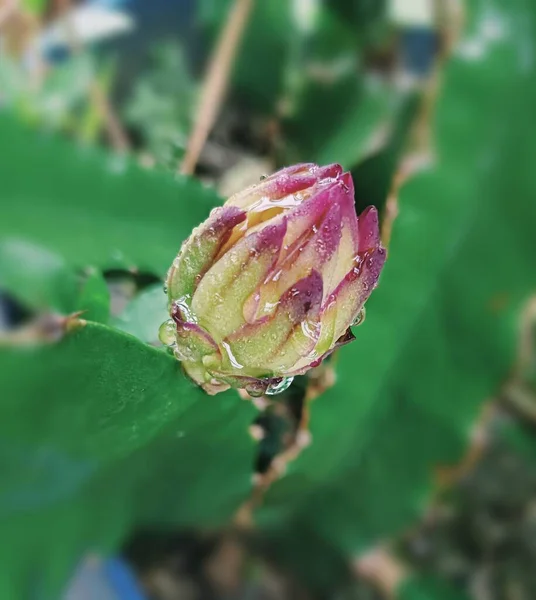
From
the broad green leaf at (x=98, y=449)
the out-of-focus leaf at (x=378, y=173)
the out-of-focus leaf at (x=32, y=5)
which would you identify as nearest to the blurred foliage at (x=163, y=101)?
the out-of-focus leaf at (x=32, y=5)

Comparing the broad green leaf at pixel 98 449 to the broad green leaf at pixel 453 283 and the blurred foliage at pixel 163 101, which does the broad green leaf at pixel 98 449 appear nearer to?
the broad green leaf at pixel 453 283

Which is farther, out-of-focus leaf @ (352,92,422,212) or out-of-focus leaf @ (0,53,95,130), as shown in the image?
out-of-focus leaf @ (0,53,95,130)

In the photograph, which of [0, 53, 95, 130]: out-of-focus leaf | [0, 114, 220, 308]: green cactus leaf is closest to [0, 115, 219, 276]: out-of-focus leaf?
[0, 114, 220, 308]: green cactus leaf

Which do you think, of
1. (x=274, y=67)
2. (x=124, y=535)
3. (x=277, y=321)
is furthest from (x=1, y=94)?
(x=277, y=321)

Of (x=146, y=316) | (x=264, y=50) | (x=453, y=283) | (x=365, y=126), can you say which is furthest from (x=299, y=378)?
(x=264, y=50)

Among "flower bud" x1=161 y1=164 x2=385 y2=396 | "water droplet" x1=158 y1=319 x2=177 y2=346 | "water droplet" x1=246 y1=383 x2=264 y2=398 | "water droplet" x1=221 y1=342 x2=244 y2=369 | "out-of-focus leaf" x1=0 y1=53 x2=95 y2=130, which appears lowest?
"out-of-focus leaf" x1=0 y1=53 x2=95 y2=130

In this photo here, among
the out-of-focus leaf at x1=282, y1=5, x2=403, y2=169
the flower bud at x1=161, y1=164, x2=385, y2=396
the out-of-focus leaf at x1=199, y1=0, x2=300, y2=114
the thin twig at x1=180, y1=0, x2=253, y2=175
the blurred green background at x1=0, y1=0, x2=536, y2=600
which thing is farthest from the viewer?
the out-of-focus leaf at x1=199, y1=0, x2=300, y2=114

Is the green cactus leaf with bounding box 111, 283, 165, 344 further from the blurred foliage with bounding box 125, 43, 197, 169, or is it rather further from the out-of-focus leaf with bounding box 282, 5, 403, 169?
the blurred foliage with bounding box 125, 43, 197, 169

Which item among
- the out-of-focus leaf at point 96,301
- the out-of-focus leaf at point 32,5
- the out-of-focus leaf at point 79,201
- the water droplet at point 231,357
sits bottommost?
the out-of-focus leaf at point 32,5
